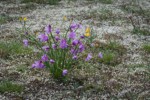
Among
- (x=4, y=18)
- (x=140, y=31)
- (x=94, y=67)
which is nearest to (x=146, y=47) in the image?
(x=140, y=31)

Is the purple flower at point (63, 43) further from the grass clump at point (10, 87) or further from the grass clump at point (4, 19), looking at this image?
the grass clump at point (4, 19)

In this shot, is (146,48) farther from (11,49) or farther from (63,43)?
(11,49)

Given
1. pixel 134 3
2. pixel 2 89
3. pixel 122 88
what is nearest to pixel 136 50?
pixel 122 88

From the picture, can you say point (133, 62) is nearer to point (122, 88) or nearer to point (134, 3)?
point (122, 88)

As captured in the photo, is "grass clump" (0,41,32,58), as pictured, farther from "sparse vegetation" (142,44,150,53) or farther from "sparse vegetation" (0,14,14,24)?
"sparse vegetation" (142,44,150,53)

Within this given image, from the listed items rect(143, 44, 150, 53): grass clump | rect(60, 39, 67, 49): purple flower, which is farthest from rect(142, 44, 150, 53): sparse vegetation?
rect(60, 39, 67, 49): purple flower

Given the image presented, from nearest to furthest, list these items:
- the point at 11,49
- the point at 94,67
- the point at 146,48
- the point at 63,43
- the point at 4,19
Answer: the point at 63,43 < the point at 94,67 < the point at 11,49 < the point at 146,48 < the point at 4,19

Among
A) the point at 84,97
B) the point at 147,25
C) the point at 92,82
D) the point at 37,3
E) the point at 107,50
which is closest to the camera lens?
the point at 84,97

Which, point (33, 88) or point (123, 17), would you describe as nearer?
point (33, 88)
